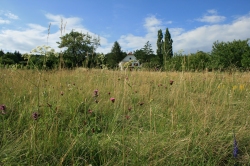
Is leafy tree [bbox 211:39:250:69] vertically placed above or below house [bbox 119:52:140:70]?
above

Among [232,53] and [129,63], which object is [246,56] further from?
[129,63]

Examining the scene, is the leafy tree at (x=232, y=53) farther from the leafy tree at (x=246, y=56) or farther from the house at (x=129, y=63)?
the house at (x=129, y=63)

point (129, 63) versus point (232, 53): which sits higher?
point (232, 53)

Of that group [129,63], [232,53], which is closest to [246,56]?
[232,53]

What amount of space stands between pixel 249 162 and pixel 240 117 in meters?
0.97

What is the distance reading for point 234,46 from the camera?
1948 centimetres

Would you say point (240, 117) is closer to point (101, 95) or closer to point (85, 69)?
point (101, 95)

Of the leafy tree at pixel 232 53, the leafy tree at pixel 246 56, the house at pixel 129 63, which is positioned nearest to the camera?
the house at pixel 129 63

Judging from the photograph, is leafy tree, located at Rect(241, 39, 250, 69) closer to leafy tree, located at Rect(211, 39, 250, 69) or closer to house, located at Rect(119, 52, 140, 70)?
leafy tree, located at Rect(211, 39, 250, 69)

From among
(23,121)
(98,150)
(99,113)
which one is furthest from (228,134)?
(23,121)

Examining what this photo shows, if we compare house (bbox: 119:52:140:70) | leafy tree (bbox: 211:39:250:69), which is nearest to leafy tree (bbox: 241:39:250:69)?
leafy tree (bbox: 211:39:250:69)

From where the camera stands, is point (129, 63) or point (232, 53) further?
point (232, 53)

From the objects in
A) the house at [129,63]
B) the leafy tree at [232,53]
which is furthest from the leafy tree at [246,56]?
the house at [129,63]

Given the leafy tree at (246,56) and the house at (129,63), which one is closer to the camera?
the house at (129,63)
